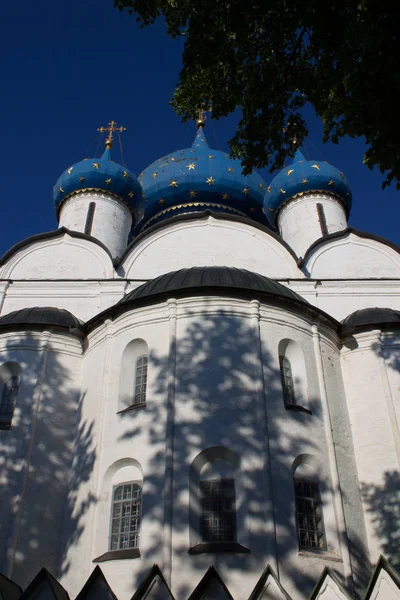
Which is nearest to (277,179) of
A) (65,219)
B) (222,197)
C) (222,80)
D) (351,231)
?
(222,197)

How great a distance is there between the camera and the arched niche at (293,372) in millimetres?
8492

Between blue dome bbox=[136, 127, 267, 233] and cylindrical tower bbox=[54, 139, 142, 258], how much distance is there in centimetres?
88

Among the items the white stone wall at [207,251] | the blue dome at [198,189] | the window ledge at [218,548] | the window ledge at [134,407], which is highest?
the blue dome at [198,189]

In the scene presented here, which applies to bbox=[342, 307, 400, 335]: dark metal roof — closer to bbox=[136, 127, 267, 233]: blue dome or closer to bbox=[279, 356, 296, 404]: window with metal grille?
bbox=[279, 356, 296, 404]: window with metal grille

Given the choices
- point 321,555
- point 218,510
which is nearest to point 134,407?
point 218,510

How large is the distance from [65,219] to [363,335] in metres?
8.18

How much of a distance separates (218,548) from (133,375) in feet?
9.45

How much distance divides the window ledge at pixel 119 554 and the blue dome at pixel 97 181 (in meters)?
9.81

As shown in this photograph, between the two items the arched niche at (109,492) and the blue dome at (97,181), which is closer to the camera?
the arched niche at (109,492)

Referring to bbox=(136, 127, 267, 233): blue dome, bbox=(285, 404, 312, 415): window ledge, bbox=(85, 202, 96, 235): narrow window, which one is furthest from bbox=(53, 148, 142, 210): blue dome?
bbox=(285, 404, 312, 415): window ledge

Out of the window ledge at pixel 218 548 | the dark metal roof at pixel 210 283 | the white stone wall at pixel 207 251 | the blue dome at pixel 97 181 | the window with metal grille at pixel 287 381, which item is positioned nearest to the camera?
the window ledge at pixel 218 548

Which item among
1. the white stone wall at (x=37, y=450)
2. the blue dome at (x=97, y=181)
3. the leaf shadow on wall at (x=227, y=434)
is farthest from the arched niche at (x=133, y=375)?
the blue dome at (x=97, y=181)

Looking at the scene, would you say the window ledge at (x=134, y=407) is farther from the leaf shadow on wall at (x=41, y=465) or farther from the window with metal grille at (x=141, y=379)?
the leaf shadow on wall at (x=41, y=465)

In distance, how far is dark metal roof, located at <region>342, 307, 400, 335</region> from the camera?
32.0 feet
